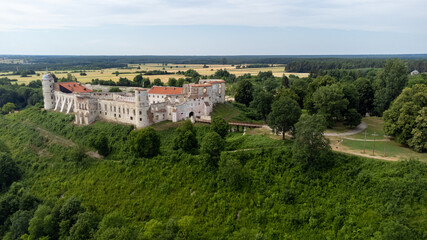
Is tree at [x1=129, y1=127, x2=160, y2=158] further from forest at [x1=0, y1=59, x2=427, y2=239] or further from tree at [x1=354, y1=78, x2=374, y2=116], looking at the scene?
tree at [x1=354, y1=78, x2=374, y2=116]

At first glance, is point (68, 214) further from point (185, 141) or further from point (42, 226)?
point (185, 141)

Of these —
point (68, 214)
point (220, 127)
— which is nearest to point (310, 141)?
point (220, 127)

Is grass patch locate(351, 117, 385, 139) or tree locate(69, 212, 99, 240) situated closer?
tree locate(69, 212, 99, 240)

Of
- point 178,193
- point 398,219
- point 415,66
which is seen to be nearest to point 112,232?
point 178,193

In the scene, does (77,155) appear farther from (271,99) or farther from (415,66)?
(415,66)

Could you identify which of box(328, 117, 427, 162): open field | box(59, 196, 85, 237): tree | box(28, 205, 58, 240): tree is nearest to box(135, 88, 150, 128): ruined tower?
box(59, 196, 85, 237): tree

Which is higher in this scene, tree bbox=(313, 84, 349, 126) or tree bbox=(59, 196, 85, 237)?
tree bbox=(313, 84, 349, 126)
